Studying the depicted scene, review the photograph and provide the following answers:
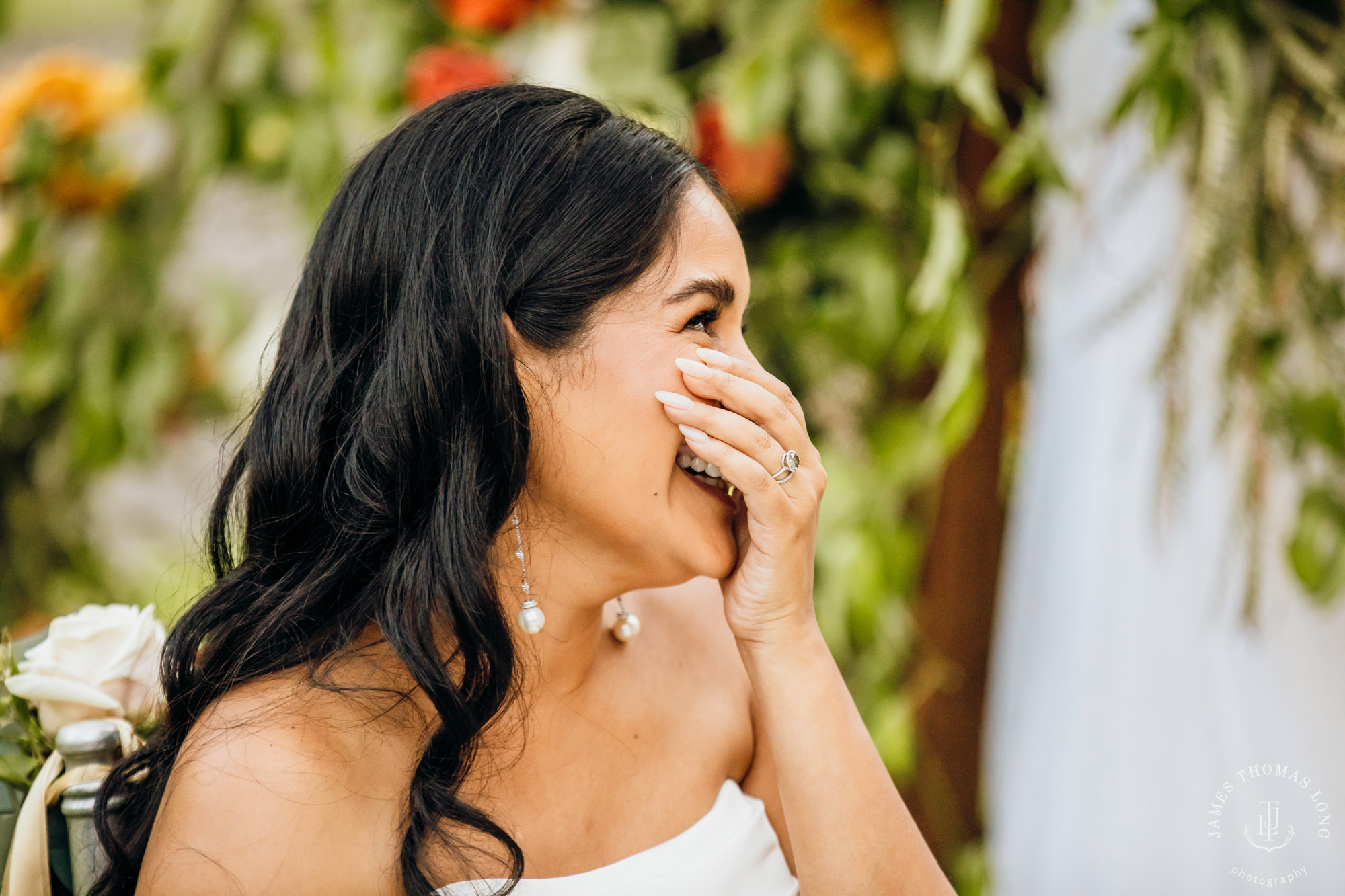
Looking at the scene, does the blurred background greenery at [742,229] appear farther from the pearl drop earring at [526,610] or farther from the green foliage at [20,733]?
the pearl drop earring at [526,610]

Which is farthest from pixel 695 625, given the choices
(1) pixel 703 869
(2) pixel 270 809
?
(2) pixel 270 809

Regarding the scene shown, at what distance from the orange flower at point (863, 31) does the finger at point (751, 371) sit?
29.7 inches

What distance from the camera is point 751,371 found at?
99cm

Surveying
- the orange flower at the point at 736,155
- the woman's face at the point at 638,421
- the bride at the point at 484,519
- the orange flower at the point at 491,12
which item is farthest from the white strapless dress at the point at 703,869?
the orange flower at the point at 491,12

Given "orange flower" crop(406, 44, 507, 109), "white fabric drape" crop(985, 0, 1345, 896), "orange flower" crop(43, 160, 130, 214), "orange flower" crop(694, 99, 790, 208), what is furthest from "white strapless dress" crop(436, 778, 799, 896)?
"orange flower" crop(43, 160, 130, 214)

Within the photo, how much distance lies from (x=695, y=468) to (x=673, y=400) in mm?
103

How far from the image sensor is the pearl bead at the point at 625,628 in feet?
3.95

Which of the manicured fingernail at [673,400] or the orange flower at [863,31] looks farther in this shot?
the orange flower at [863,31]

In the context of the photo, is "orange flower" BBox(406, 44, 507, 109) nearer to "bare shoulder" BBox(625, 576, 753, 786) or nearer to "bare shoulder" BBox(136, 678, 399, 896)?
"bare shoulder" BBox(625, 576, 753, 786)

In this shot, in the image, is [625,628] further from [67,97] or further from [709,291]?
[67,97]

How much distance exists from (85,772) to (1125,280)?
1489mm

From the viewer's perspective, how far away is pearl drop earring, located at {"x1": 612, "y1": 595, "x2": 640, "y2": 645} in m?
1.20

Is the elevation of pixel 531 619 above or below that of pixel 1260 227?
below

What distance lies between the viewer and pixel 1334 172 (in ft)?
4.23
